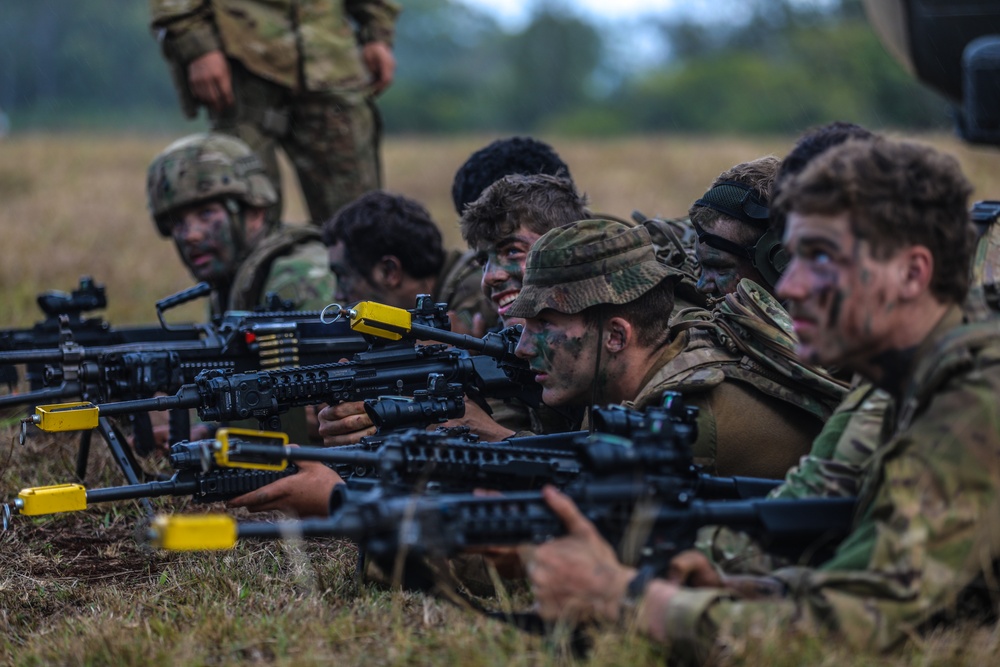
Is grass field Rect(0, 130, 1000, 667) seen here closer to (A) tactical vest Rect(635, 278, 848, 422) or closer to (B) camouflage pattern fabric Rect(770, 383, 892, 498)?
(B) camouflage pattern fabric Rect(770, 383, 892, 498)

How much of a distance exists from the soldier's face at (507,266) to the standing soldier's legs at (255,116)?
368cm

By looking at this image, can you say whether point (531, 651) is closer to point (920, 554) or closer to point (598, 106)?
point (920, 554)

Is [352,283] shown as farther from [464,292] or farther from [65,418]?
[65,418]

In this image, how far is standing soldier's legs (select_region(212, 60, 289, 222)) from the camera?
934 cm

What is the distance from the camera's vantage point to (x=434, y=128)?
181 ft

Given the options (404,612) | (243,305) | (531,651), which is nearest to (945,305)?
(531,651)

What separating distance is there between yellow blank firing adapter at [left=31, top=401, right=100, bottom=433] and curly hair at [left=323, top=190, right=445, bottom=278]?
2.58m

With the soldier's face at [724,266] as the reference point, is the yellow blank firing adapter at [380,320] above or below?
below

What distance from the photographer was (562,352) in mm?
4703

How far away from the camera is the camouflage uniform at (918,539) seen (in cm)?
305

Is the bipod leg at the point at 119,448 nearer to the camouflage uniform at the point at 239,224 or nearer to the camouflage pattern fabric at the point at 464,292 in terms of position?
the camouflage uniform at the point at 239,224

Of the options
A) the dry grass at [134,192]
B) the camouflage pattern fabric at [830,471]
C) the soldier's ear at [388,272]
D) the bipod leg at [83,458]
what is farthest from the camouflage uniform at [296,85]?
the camouflage pattern fabric at [830,471]

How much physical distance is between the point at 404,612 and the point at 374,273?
3.39m

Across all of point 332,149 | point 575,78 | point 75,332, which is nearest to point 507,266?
point 75,332
